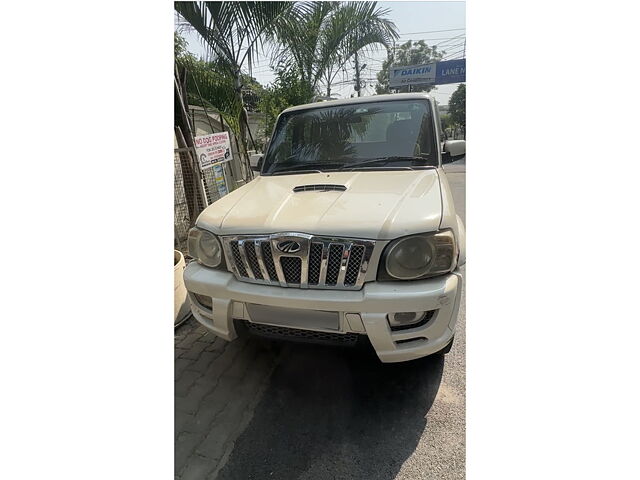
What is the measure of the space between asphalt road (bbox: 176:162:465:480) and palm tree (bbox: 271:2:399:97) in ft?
10.0

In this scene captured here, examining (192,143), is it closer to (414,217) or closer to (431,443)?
(414,217)

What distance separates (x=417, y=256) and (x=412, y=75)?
2.73 m

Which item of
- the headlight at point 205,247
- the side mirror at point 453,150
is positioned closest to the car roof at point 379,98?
the side mirror at point 453,150

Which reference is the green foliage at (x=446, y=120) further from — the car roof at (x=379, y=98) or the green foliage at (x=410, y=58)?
the green foliage at (x=410, y=58)

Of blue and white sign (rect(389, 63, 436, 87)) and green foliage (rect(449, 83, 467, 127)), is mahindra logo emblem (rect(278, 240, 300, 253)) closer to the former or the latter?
green foliage (rect(449, 83, 467, 127))

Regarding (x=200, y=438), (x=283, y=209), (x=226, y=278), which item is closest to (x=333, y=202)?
(x=283, y=209)

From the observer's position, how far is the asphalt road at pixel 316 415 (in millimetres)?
1727

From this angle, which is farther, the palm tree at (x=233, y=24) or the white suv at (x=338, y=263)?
the palm tree at (x=233, y=24)

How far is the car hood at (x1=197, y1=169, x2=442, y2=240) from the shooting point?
1.82 m

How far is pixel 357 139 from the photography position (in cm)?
290

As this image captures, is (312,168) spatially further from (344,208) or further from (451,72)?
(451,72)

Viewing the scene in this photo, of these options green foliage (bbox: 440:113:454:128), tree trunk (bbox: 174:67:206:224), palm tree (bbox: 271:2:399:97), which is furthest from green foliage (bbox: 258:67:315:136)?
green foliage (bbox: 440:113:454:128)

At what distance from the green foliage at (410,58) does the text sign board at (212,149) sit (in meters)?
2.42

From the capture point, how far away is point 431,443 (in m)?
1.80
